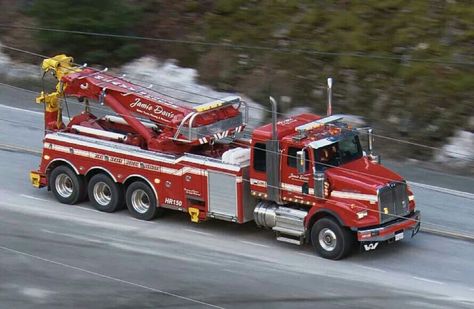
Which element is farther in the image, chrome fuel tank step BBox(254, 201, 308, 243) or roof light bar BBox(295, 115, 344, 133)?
roof light bar BBox(295, 115, 344, 133)

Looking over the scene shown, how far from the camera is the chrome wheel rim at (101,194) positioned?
2408 centimetres

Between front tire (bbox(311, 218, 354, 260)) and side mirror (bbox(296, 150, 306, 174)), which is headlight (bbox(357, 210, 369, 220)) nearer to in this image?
front tire (bbox(311, 218, 354, 260))

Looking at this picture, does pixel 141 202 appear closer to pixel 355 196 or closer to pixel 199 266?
pixel 199 266

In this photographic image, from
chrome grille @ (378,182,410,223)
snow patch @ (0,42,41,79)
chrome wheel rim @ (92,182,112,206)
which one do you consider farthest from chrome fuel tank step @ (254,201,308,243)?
snow patch @ (0,42,41,79)

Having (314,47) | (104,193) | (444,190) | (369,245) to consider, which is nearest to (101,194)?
(104,193)

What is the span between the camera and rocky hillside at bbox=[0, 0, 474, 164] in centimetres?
2964

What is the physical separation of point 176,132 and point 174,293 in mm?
4672

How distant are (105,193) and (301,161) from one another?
18.3 ft

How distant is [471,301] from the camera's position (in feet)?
62.3

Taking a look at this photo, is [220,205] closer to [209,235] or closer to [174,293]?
[209,235]

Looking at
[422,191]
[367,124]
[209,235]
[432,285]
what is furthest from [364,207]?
[367,124]

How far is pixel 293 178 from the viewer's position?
21.3 metres

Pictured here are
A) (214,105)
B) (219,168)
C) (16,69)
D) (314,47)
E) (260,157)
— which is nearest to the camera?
(260,157)

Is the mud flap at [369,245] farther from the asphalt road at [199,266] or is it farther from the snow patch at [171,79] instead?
the snow patch at [171,79]
